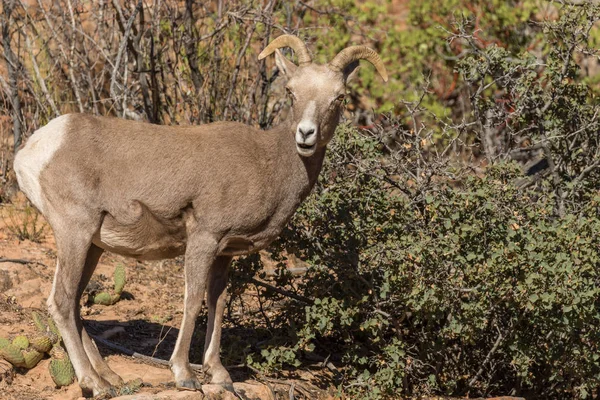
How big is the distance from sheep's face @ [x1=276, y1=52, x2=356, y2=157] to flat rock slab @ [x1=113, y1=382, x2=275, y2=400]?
1788mm

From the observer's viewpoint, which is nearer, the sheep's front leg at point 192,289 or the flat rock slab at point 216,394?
the flat rock slab at point 216,394

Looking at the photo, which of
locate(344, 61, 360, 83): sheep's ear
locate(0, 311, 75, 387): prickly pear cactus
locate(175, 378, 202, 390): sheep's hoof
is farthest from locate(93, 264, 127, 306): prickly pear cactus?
locate(344, 61, 360, 83): sheep's ear

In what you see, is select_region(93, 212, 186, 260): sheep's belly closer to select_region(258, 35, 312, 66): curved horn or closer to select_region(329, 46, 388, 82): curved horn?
select_region(258, 35, 312, 66): curved horn

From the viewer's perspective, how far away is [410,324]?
821cm

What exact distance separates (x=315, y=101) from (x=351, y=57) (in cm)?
59

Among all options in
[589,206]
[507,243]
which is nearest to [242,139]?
[507,243]

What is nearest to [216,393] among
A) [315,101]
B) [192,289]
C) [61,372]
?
[192,289]

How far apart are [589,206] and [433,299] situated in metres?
1.53

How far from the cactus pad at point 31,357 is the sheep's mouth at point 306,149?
2.52 m

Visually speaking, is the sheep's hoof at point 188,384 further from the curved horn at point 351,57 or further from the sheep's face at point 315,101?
the curved horn at point 351,57

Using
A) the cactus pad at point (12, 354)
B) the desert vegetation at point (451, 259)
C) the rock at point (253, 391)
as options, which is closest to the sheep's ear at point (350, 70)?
the desert vegetation at point (451, 259)

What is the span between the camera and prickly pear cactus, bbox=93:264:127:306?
28.8 ft

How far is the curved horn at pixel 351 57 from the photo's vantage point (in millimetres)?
7039

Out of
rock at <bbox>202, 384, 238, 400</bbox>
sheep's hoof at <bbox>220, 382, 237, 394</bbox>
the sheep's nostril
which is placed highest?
the sheep's nostril
